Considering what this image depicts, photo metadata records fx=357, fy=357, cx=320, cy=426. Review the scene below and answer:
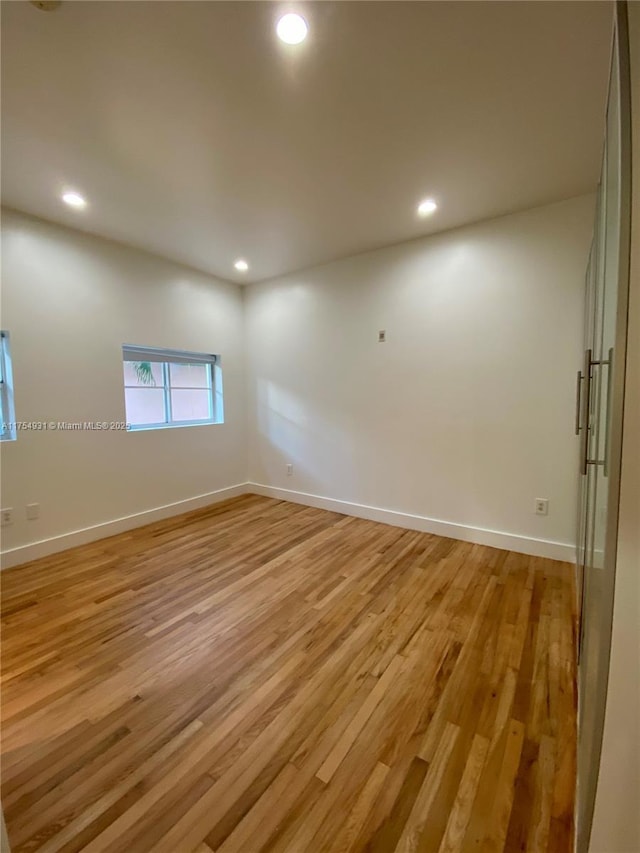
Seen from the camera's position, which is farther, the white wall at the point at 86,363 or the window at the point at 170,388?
the window at the point at 170,388

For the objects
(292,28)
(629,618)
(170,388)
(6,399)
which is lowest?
(629,618)

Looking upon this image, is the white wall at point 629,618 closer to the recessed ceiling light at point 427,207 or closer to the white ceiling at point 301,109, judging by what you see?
the white ceiling at point 301,109

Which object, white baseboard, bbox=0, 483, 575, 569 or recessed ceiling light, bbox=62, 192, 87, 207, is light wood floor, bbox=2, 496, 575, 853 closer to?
white baseboard, bbox=0, 483, 575, 569

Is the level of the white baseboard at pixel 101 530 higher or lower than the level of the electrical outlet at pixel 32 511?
lower

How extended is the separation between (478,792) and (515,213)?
136 inches

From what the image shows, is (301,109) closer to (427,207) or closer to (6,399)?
(427,207)

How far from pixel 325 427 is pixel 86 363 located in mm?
2345

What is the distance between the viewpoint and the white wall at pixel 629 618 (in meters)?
0.69

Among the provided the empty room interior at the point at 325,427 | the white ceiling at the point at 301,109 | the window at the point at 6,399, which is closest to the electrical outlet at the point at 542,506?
the empty room interior at the point at 325,427

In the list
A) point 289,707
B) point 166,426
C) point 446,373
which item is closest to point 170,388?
point 166,426

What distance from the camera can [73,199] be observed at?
8.36 feet

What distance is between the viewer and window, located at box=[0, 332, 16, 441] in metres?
2.74

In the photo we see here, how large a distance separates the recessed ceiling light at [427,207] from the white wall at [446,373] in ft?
1.39

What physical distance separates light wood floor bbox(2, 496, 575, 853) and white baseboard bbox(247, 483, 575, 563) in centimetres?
14
